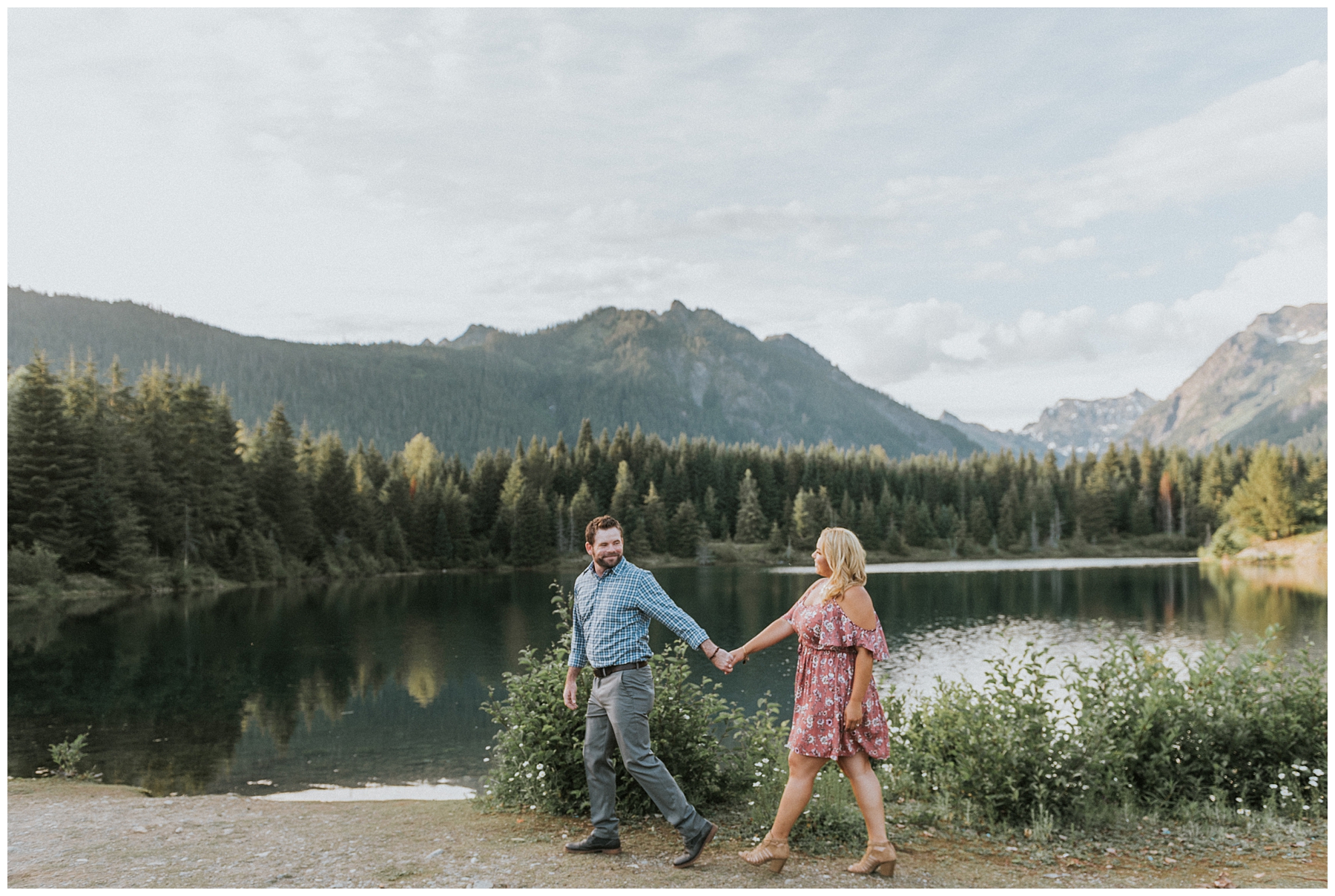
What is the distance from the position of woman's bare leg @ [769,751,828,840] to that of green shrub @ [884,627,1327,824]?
205 cm

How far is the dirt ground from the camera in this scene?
6.39 meters

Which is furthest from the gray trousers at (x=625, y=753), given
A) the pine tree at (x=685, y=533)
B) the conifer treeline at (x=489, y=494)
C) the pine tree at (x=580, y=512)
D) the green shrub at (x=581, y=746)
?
the pine tree at (x=685, y=533)

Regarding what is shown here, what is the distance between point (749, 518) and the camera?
383ft

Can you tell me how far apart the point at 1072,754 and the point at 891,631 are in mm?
29060

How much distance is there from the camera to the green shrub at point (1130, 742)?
7.66 meters

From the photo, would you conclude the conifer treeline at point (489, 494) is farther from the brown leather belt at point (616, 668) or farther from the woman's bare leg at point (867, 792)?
the woman's bare leg at point (867, 792)

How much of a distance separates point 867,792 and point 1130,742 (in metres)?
3.17

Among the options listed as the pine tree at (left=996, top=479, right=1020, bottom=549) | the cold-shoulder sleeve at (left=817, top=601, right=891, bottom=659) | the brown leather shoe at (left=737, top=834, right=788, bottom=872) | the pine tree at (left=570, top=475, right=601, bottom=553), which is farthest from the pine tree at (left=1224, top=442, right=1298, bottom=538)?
the brown leather shoe at (left=737, top=834, right=788, bottom=872)

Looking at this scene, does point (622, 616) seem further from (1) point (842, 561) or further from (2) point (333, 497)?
(2) point (333, 497)

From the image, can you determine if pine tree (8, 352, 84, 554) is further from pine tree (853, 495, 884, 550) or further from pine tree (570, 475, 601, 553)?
pine tree (853, 495, 884, 550)

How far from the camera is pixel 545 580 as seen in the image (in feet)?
241

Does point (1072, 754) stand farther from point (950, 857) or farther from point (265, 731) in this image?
point (265, 731)

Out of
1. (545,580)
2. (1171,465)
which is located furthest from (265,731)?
(1171,465)

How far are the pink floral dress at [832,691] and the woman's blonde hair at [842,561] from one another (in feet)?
0.35
